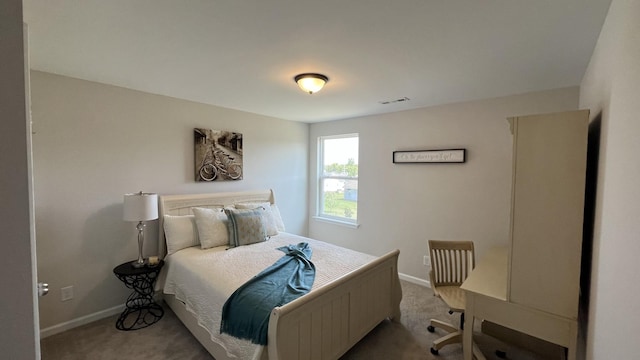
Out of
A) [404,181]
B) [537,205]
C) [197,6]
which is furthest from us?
[404,181]

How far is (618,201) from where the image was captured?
0.99m

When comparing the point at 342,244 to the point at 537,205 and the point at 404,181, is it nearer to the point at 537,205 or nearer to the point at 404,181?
the point at 404,181

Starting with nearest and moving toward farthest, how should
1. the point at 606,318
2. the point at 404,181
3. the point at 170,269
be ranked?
the point at 606,318 < the point at 170,269 < the point at 404,181

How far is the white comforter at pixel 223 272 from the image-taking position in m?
1.95

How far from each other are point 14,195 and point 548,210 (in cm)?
216

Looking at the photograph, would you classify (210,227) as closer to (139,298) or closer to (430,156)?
(139,298)

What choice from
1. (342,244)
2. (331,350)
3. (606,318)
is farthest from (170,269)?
(606,318)

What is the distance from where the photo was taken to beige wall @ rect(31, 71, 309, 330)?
2.36m

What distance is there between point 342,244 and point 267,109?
2.41m

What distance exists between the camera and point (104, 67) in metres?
2.21

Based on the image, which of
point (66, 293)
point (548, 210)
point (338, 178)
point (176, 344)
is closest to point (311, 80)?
point (548, 210)

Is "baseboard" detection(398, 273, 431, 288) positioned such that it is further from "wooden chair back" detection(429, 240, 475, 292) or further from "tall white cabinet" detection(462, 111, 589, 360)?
"tall white cabinet" detection(462, 111, 589, 360)

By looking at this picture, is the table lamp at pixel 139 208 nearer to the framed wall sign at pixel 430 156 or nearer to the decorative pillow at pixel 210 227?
the decorative pillow at pixel 210 227

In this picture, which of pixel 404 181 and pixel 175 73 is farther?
pixel 404 181
